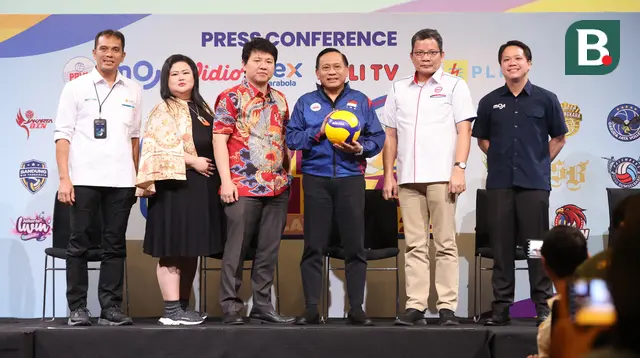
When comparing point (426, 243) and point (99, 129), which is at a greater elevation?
point (99, 129)

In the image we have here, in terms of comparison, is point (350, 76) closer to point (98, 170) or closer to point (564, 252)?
point (98, 170)

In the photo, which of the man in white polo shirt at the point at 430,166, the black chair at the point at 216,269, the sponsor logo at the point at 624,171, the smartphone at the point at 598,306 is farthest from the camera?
the sponsor logo at the point at 624,171

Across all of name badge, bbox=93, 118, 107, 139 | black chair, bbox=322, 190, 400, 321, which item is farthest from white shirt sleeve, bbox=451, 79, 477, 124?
name badge, bbox=93, 118, 107, 139

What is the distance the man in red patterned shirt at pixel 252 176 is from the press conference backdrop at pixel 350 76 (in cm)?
116

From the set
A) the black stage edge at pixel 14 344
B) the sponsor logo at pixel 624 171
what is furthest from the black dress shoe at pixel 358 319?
the sponsor logo at pixel 624 171

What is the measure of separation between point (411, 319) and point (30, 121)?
10.8 ft

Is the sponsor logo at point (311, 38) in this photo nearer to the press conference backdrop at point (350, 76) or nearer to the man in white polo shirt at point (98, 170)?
the press conference backdrop at point (350, 76)

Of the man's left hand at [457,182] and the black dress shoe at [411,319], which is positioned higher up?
the man's left hand at [457,182]

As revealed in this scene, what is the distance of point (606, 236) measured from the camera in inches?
Answer: 217

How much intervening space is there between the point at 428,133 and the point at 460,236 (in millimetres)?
1415

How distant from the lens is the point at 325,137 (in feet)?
14.3

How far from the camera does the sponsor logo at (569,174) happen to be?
5516 millimetres

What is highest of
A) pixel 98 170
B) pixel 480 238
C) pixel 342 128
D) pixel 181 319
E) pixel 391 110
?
pixel 391 110

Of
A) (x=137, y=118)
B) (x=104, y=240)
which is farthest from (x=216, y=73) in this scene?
(x=104, y=240)
